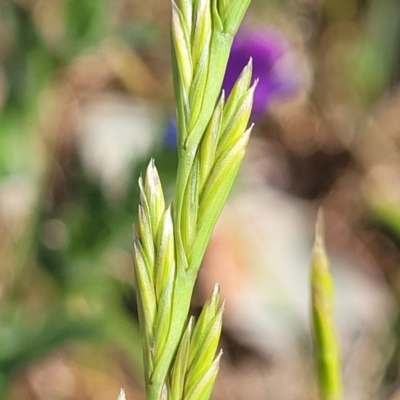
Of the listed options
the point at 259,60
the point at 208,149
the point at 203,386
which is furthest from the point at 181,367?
the point at 259,60

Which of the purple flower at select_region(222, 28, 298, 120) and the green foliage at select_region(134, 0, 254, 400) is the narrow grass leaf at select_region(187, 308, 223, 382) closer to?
the green foliage at select_region(134, 0, 254, 400)

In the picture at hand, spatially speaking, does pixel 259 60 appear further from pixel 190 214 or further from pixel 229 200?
pixel 190 214

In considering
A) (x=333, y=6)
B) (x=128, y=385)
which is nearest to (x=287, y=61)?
(x=333, y=6)

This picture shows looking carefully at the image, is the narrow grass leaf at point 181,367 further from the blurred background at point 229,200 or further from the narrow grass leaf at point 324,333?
the blurred background at point 229,200

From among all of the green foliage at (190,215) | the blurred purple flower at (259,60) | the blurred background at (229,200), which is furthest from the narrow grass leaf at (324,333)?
the blurred purple flower at (259,60)

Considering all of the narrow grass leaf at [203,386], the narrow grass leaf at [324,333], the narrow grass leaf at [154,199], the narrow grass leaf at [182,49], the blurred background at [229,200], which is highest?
the narrow grass leaf at [182,49]

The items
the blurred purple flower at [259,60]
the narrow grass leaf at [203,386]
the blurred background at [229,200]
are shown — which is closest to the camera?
the narrow grass leaf at [203,386]

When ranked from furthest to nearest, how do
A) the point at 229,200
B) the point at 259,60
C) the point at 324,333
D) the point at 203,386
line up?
the point at 229,200
the point at 259,60
the point at 324,333
the point at 203,386

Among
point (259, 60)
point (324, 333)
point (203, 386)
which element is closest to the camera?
point (203, 386)

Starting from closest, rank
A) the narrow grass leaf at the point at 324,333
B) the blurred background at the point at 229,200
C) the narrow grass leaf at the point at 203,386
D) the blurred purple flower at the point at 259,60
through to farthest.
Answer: the narrow grass leaf at the point at 203,386, the narrow grass leaf at the point at 324,333, the blurred background at the point at 229,200, the blurred purple flower at the point at 259,60
